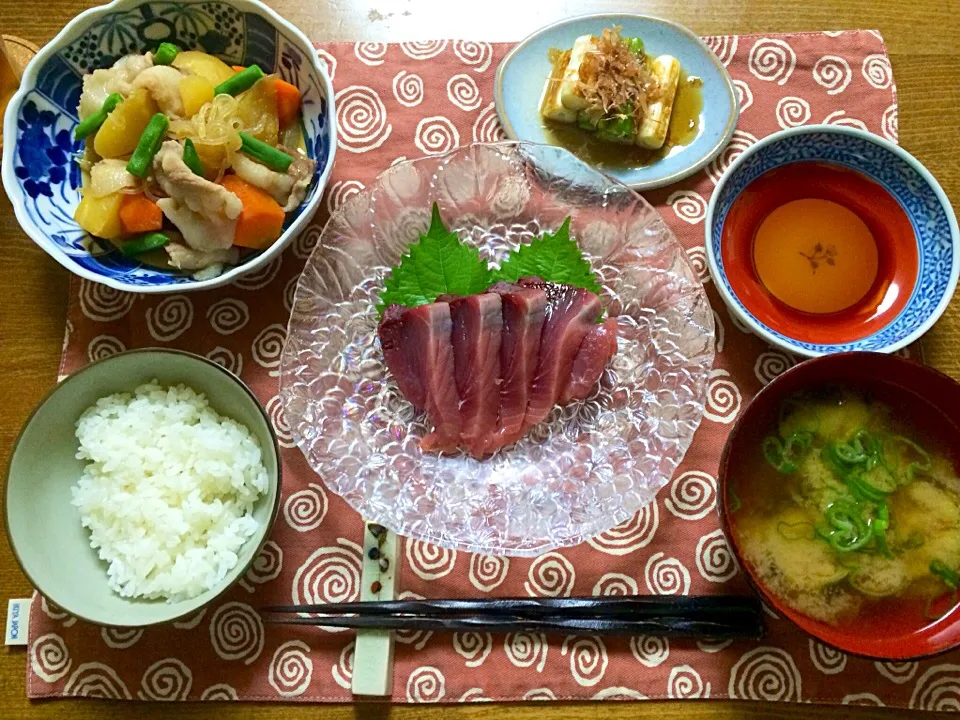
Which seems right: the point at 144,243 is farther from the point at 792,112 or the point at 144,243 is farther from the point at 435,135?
the point at 792,112

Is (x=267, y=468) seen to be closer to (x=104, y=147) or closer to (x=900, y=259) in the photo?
(x=104, y=147)

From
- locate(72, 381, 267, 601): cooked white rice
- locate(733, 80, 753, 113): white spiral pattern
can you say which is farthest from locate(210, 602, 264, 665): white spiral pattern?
locate(733, 80, 753, 113): white spiral pattern

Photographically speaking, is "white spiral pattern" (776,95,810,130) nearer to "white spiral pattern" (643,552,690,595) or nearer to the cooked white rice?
"white spiral pattern" (643,552,690,595)

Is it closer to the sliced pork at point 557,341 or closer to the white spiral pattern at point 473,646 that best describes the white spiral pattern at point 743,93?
the sliced pork at point 557,341

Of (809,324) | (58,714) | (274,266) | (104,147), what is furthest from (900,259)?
(58,714)

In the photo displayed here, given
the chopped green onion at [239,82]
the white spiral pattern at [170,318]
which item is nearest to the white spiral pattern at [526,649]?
the white spiral pattern at [170,318]

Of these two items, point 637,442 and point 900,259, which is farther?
point 900,259

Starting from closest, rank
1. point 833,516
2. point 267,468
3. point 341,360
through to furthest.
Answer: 1. point 833,516
2. point 267,468
3. point 341,360
